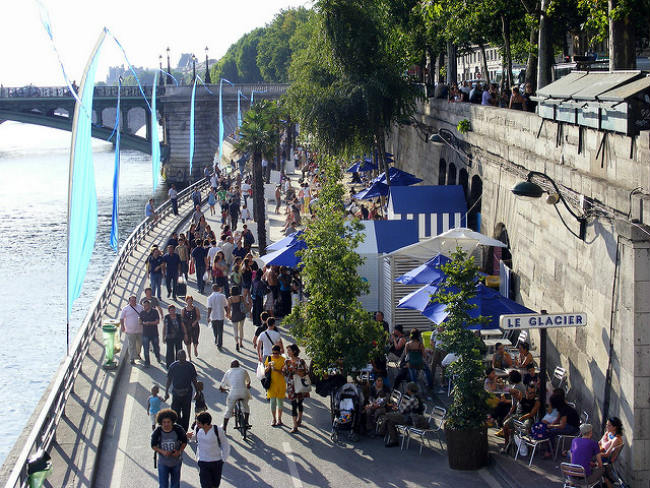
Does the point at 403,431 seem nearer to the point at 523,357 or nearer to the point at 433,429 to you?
the point at 433,429

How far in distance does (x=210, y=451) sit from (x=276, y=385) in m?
3.08

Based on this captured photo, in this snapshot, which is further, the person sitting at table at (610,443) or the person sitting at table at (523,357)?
the person sitting at table at (523,357)

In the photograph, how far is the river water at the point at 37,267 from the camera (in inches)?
974

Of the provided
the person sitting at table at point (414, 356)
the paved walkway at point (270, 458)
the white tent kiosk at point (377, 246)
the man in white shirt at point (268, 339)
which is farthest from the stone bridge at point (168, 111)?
the paved walkway at point (270, 458)

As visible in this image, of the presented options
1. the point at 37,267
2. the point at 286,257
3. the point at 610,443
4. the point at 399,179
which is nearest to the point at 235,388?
the point at 610,443

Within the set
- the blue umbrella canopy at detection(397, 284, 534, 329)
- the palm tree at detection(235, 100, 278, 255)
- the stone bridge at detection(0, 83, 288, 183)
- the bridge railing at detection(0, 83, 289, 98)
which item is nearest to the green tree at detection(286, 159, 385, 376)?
the blue umbrella canopy at detection(397, 284, 534, 329)

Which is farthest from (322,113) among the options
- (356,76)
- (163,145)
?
(163,145)

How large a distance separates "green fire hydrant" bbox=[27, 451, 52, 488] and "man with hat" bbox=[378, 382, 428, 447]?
516 cm

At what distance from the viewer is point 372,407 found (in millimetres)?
13859

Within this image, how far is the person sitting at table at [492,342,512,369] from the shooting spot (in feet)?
51.6

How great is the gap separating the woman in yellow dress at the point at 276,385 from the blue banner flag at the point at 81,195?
345 centimetres

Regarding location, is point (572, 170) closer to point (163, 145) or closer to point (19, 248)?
point (19, 248)

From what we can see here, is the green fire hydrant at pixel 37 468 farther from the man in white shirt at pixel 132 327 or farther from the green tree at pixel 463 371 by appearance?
the man in white shirt at pixel 132 327

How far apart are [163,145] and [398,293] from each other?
6570 centimetres
